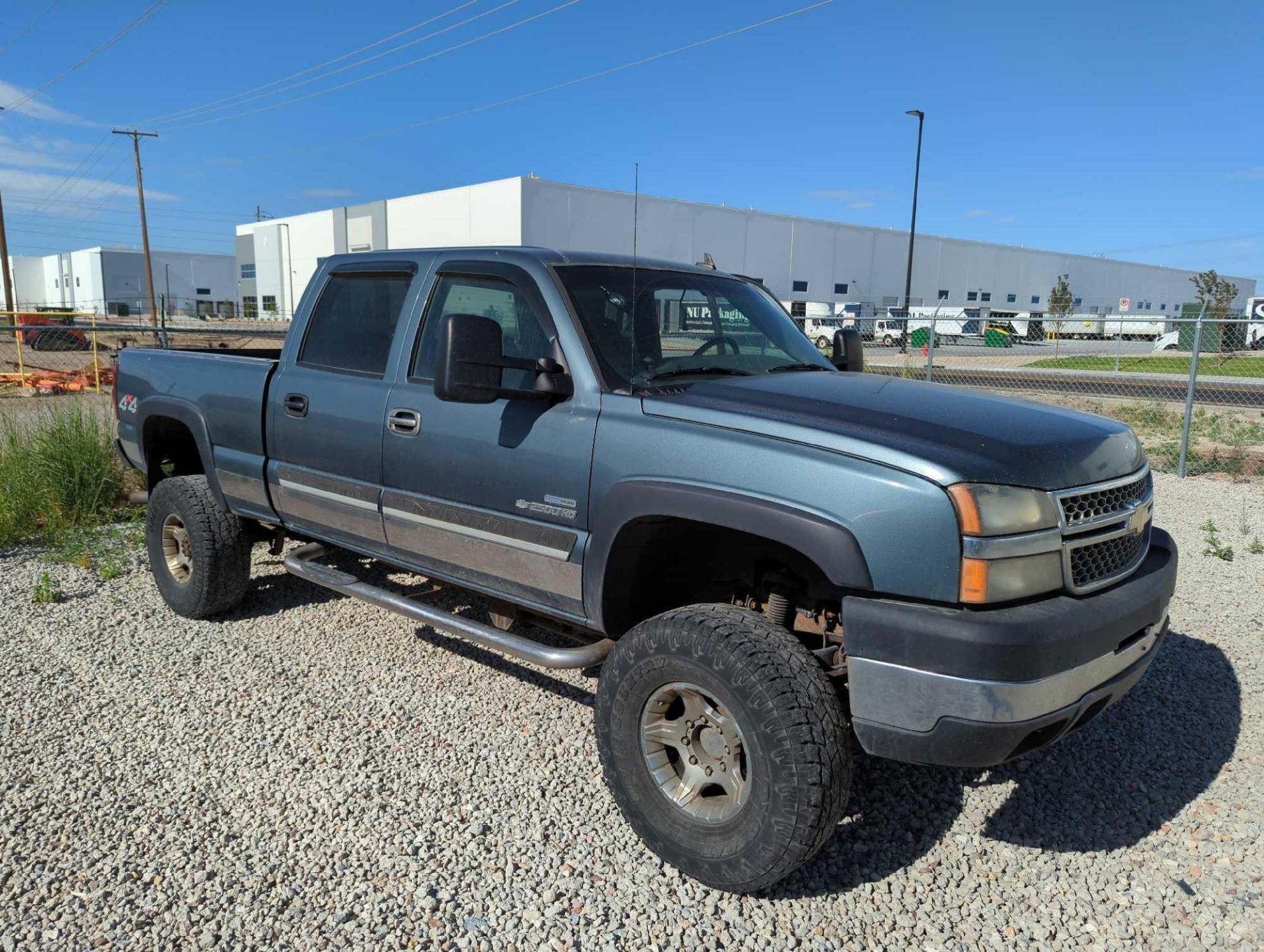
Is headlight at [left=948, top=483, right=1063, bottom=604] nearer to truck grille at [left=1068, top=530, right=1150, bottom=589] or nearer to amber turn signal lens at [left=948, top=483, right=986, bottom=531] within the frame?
amber turn signal lens at [left=948, top=483, right=986, bottom=531]

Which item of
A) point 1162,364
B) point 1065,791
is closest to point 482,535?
point 1065,791

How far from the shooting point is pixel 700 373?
3486 millimetres

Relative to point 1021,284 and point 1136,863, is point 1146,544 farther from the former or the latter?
point 1021,284

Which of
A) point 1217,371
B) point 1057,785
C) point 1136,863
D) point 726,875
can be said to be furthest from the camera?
point 1217,371

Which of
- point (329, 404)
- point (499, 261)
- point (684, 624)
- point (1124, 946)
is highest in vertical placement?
point (499, 261)

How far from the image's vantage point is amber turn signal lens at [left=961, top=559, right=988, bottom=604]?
241 centimetres

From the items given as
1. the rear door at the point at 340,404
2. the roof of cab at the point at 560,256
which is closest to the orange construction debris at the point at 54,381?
the rear door at the point at 340,404

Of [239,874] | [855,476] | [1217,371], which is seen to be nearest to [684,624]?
[855,476]

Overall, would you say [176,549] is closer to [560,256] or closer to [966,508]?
[560,256]

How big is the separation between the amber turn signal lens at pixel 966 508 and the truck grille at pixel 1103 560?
0.42 metres

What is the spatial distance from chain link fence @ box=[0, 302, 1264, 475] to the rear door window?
1.93m

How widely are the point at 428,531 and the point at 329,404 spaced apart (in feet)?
2.79

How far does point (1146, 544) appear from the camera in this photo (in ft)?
10.4

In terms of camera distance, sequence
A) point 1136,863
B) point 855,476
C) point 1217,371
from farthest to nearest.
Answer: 1. point 1217,371
2. point 1136,863
3. point 855,476
